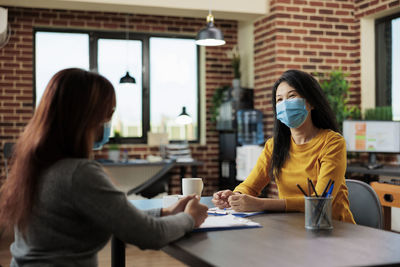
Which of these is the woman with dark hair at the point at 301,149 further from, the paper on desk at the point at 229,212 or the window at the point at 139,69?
the window at the point at 139,69

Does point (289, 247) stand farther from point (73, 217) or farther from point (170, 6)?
point (170, 6)

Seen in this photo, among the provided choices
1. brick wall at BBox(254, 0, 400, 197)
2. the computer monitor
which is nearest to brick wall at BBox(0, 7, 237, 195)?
brick wall at BBox(254, 0, 400, 197)

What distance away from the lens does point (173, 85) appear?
680cm

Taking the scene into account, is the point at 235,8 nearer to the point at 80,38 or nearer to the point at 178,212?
the point at 80,38

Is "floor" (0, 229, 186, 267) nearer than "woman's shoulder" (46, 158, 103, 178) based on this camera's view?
No

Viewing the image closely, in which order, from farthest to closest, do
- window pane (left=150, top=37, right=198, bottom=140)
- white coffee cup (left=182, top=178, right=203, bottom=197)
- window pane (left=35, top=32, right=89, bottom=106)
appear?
window pane (left=150, top=37, right=198, bottom=140) < window pane (left=35, top=32, right=89, bottom=106) < white coffee cup (left=182, top=178, right=203, bottom=197)

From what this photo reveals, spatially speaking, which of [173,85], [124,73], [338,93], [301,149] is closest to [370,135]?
[338,93]

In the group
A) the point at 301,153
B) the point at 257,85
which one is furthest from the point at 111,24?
the point at 301,153

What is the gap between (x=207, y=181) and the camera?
6723 mm

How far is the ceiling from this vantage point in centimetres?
514

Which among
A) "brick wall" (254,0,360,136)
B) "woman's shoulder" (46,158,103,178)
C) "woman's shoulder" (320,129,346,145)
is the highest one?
"brick wall" (254,0,360,136)

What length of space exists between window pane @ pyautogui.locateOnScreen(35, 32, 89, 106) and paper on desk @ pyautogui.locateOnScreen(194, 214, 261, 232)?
16.2ft

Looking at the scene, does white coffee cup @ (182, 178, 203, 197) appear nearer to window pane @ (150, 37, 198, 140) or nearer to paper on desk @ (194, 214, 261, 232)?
paper on desk @ (194, 214, 261, 232)

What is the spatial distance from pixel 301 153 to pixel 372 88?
11.9 feet
